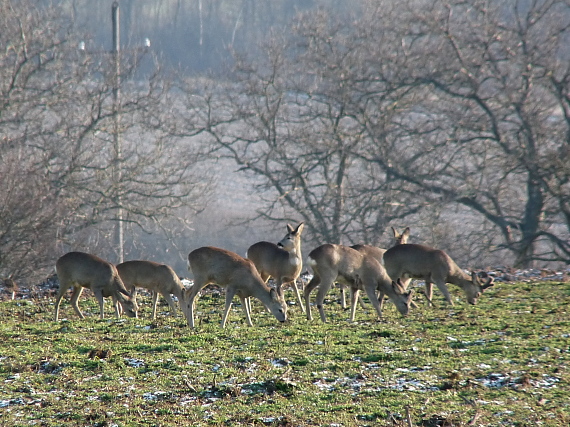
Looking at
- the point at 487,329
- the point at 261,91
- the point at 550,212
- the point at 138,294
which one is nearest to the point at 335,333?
the point at 487,329

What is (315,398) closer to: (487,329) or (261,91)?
(487,329)

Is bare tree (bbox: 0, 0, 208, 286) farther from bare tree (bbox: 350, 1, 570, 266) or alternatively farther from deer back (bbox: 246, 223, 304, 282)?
deer back (bbox: 246, 223, 304, 282)

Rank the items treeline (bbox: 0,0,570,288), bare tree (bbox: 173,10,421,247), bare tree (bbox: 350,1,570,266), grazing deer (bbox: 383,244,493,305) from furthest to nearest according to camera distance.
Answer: bare tree (bbox: 173,10,421,247) < treeline (bbox: 0,0,570,288) < bare tree (bbox: 350,1,570,266) < grazing deer (bbox: 383,244,493,305)

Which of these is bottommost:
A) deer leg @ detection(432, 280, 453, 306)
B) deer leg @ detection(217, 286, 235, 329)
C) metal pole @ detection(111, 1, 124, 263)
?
deer leg @ detection(217, 286, 235, 329)

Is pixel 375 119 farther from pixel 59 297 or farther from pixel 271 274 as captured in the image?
pixel 59 297

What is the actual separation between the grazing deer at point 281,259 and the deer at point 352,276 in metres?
0.49

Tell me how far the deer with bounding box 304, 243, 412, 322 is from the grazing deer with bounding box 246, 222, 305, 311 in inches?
19.4

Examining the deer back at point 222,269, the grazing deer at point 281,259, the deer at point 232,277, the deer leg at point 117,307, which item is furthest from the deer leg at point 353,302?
the deer leg at point 117,307

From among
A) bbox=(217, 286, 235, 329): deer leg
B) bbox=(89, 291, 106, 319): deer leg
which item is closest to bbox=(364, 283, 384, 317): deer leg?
A: bbox=(217, 286, 235, 329): deer leg

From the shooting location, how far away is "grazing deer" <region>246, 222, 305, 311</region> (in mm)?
14805

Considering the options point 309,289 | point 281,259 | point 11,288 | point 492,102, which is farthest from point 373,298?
A: point 492,102

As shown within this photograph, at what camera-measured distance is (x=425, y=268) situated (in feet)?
51.3

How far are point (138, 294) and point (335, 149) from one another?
16703mm

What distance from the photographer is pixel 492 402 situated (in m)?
8.79
